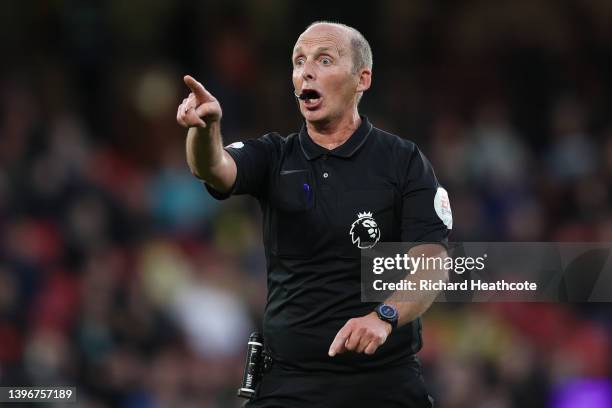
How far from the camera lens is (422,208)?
4.93 metres

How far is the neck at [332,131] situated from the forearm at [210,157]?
51 centimetres

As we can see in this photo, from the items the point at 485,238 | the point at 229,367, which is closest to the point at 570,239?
the point at 485,238

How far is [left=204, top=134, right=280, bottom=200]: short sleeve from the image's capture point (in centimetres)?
484

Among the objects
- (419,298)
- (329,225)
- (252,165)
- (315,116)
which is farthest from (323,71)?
(419,298)

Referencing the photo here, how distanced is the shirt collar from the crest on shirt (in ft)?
0.93

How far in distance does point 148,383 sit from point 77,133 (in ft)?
11.1

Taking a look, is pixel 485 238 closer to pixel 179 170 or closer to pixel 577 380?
pixel 577 380

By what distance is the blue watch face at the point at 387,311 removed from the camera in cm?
457

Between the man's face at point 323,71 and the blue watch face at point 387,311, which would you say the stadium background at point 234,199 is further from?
the blue watch face at point 387,311

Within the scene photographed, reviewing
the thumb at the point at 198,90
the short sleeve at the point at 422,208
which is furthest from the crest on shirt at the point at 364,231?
the thumb at the point at 198,90

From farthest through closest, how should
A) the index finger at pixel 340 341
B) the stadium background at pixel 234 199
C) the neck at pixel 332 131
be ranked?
the stadium background at pixel 234 199, the neck at pixel 332 131, the index finger at pixel 340 341

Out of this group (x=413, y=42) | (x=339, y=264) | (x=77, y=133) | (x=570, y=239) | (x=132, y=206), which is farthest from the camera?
(x=413, y=42)

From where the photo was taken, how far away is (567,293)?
6012 mm

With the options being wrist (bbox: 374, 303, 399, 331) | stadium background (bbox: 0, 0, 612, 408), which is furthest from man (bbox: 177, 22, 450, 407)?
stadium background (bbox: 0, 0, 612, 408)
